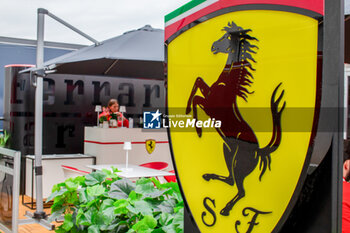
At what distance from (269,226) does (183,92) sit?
1.66ft

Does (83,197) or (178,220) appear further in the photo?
(83,197)

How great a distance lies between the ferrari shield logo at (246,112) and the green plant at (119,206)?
386 mm

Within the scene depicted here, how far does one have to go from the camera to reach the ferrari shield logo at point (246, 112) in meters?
0.95

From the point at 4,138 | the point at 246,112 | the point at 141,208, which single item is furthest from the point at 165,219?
the point at 4,138

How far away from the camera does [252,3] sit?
108 centimetres

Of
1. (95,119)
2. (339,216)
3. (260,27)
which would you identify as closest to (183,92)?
(260,27)

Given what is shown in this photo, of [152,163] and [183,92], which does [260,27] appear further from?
[152,163]

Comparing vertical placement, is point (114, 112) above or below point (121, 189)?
above

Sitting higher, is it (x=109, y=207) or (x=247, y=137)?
(x=247, y=137)

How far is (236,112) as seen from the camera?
3.72 ft

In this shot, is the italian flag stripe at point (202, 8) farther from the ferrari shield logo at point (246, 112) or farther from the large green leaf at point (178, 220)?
the large green leaf at point (178, 220)

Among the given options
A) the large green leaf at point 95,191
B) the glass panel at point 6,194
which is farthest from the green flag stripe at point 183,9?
the glass panel at point 6,194

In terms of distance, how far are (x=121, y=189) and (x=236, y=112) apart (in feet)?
3.51

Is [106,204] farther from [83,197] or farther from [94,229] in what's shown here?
[83,197]
